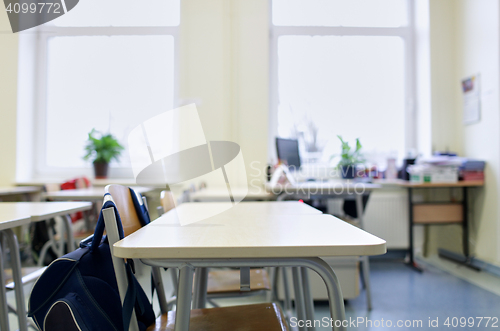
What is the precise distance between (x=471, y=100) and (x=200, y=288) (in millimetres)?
3228

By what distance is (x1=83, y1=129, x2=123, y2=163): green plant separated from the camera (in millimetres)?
→ 3574

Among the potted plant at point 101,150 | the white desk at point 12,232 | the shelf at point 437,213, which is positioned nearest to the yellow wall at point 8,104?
the potted plant at point 101,150

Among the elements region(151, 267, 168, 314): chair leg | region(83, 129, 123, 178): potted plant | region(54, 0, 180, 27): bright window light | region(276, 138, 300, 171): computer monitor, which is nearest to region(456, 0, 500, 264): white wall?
region(276, 138, 300, 171): computer monitor

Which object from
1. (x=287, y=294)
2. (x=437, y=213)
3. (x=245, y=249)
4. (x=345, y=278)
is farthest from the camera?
(x=437, y=213)

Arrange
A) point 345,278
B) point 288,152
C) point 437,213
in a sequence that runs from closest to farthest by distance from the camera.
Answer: point 345,278 → point 288,152 → point 437,213

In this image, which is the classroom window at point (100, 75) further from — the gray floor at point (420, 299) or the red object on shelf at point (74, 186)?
the gray floor at point (420, 299)

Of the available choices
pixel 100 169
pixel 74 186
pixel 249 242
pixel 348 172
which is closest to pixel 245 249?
pixel 249 242

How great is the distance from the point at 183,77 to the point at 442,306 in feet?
9.95

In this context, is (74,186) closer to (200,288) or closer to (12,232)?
(12,232)

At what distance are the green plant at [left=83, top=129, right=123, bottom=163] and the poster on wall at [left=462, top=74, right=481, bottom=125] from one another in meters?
3.61

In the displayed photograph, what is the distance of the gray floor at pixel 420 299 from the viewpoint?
2.02m

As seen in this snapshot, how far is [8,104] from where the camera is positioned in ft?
12.1

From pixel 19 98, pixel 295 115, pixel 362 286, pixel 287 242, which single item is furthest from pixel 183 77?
pixel 287 242

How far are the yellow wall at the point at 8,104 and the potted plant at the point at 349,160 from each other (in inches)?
138
